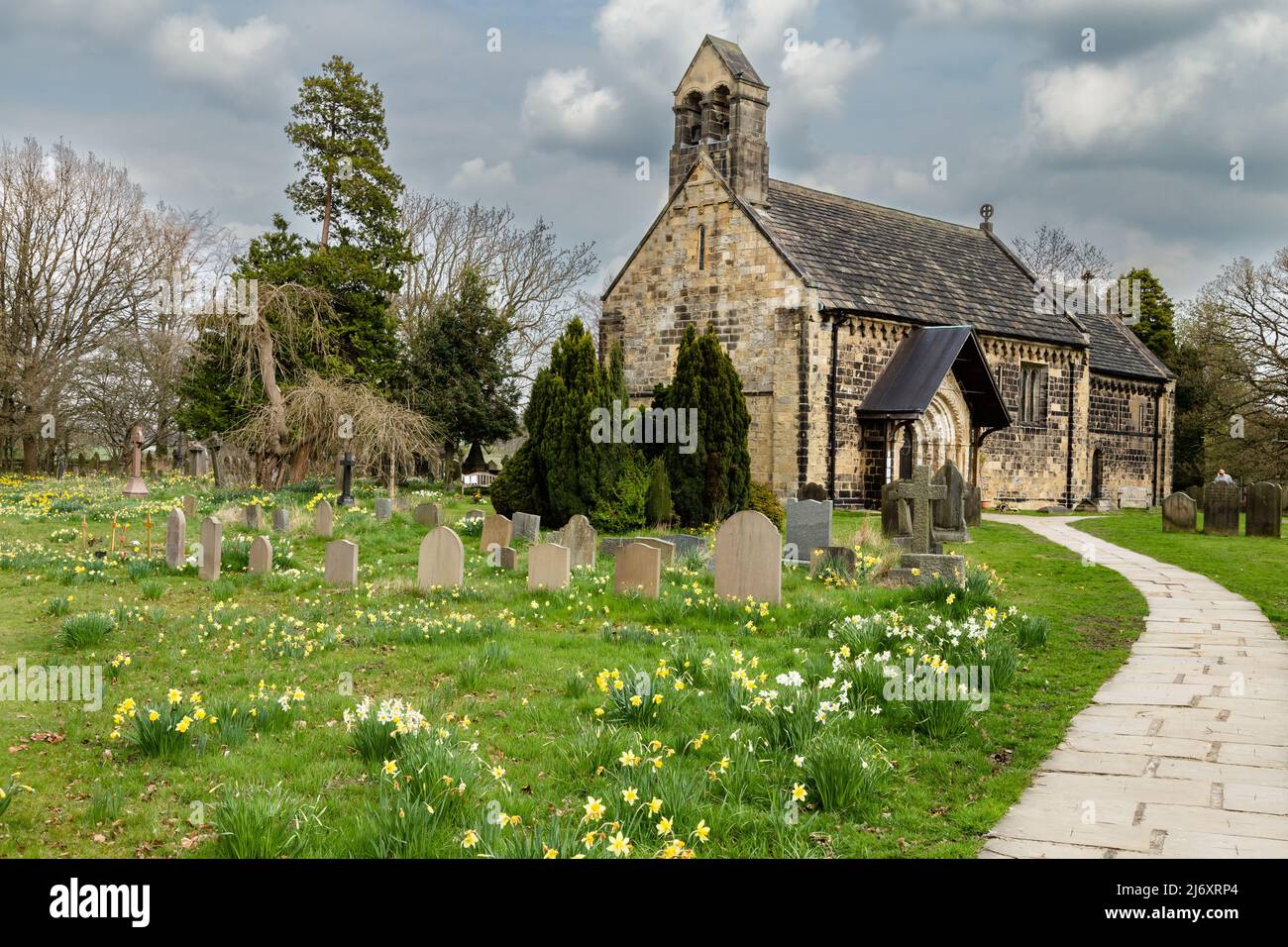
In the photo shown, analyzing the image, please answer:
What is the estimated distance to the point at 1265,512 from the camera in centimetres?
1866

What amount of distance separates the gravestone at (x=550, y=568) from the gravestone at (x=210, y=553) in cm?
400

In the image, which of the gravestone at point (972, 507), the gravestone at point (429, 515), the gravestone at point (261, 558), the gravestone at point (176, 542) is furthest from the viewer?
the gravestone at point (972, 507)

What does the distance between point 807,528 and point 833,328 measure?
11.5 m

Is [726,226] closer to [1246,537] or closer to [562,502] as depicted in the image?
[562,502]

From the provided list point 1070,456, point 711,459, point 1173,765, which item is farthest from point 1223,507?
point 1173,765

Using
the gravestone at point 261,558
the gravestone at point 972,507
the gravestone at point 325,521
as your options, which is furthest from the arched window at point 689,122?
the gravestone at point 261,558

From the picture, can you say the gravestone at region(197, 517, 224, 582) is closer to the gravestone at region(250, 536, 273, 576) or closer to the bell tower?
the gravestone at region(250, 536, 273, 576)

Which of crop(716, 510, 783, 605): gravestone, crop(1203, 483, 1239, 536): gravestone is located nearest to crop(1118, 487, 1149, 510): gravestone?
crop(1203, 483, 1239, 536): gravestone

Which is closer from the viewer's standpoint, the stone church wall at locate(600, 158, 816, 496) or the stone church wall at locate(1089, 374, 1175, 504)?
the stone church wall at locate(600, 158, 816, 496)

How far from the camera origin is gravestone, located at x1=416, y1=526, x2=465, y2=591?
11.0m

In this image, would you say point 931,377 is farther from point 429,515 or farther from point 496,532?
point 496,532

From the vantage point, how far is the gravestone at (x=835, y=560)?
1195 centimetres

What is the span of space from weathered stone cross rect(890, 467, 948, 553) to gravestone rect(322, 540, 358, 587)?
6.56 m

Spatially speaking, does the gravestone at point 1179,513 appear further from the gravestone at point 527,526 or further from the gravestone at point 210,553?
the gravestone at point 210,553
